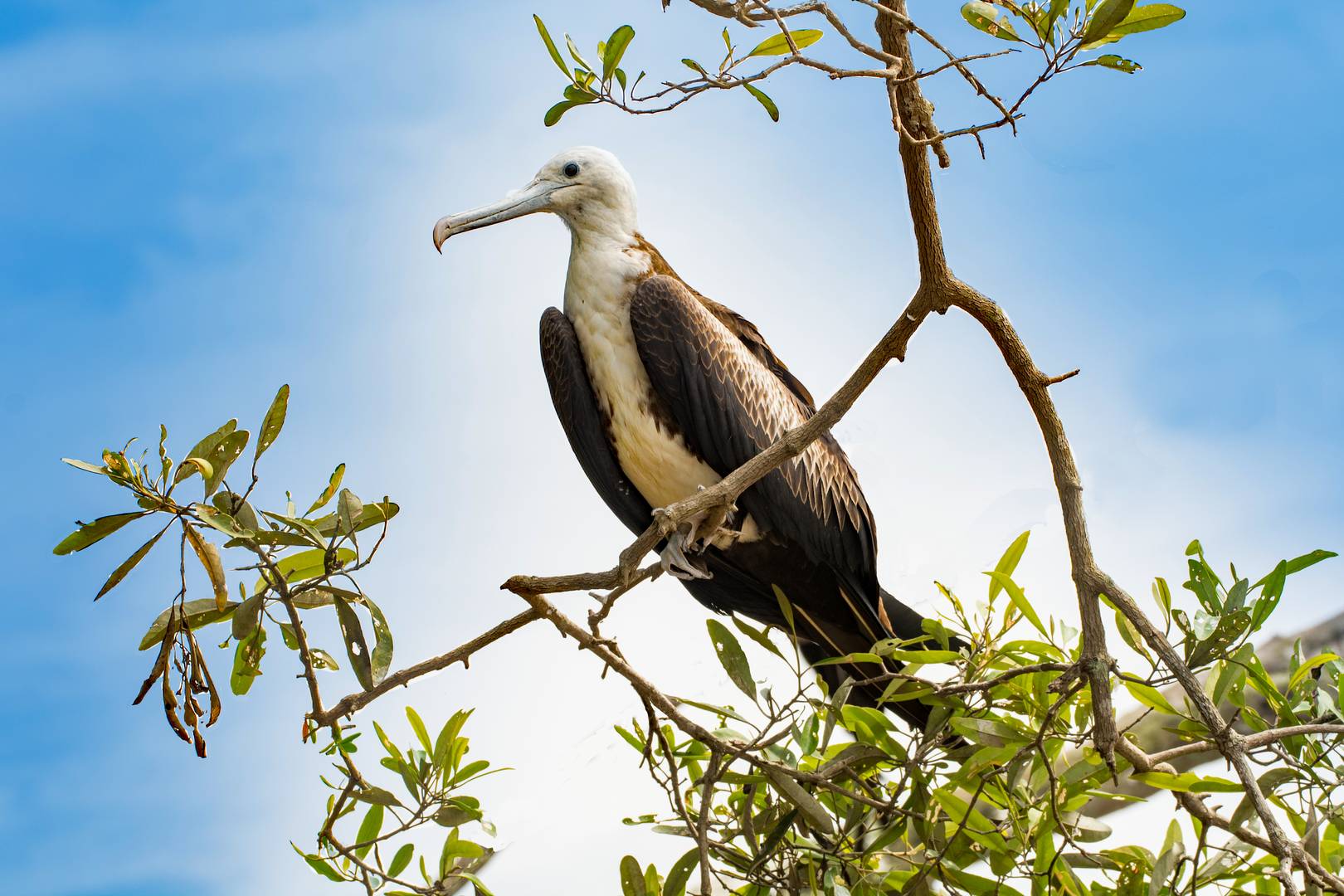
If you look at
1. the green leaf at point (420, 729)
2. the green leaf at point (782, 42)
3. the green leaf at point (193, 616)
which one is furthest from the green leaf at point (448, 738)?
the green leaf at point (782, 42)

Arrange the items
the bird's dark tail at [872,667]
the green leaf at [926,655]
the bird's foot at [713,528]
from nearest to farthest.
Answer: the green leaf at [926,655] → the bird's foot at [713,528] → the bird's dark tail at [872,667]

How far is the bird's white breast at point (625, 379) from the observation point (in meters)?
2.79

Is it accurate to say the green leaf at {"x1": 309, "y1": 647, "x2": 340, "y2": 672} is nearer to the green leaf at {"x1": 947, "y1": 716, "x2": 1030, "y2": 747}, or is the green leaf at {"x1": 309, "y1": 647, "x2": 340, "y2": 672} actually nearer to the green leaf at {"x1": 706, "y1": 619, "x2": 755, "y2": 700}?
the green leaf at {"x1": 706, "y1": 619, "x2": 755, "y2": 700}

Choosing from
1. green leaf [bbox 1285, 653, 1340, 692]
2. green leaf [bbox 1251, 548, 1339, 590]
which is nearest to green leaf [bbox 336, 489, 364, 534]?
green leaf [bbox 1251, 548, 1339, 590]

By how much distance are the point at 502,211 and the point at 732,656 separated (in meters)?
1.30

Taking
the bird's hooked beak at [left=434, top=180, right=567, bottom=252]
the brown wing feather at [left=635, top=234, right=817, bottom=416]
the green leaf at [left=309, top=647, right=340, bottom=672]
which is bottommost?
the green leaf at [left=309, top=647, right=340, bottom=672]

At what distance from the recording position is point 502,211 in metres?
2.92

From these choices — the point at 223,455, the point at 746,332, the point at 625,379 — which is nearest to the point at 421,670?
the point at 223,455

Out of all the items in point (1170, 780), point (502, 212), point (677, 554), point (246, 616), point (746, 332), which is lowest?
point (1170, 780)

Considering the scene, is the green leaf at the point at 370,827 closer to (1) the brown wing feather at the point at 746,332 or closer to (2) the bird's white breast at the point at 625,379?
(2) the bird's white breast at the point at 625,379

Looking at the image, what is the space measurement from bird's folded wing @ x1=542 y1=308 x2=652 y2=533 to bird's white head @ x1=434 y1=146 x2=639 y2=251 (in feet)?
0.78

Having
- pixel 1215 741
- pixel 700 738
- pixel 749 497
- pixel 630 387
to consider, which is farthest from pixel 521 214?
pixel 1215 741

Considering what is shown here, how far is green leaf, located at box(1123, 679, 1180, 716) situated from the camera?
1830 mm

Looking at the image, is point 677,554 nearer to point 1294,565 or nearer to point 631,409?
point 631,409
